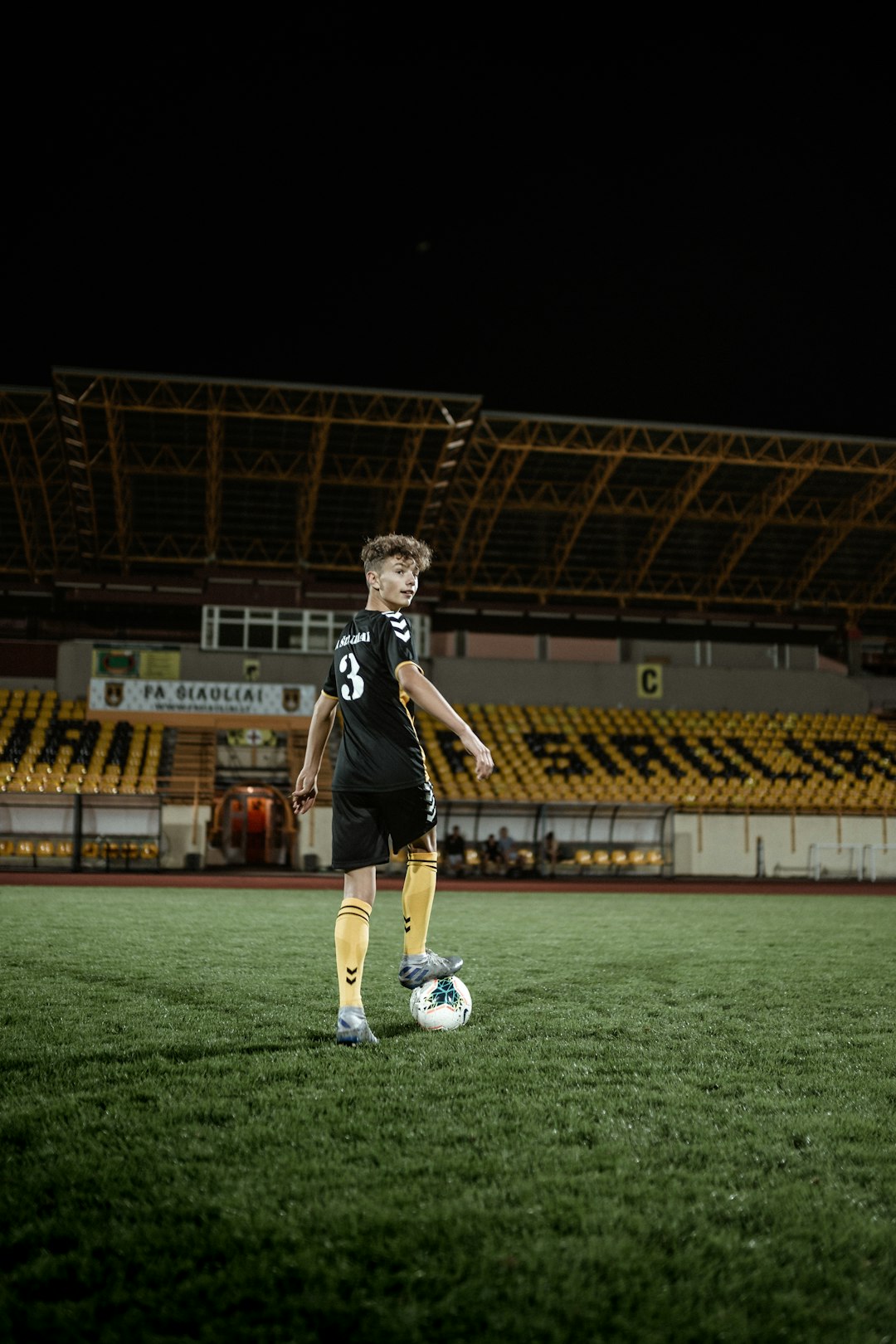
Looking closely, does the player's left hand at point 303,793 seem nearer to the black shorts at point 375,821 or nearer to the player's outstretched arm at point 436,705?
the black shorts at point 375,821

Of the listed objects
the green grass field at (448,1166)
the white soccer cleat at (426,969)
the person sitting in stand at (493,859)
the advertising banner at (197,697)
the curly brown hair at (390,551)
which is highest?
the advertising banner at (197,697)

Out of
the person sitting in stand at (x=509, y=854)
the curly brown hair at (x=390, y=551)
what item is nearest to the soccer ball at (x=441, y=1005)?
the curly brown hair at (x=390, y=551)

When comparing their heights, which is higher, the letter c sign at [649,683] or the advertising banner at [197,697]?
the letter c sign at [649,683]

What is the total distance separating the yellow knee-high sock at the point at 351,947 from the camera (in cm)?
491

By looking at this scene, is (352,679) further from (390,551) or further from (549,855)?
(549,855)

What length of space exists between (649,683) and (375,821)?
98.2ft

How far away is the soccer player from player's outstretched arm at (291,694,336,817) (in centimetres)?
22

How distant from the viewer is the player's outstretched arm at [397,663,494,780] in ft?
16.0

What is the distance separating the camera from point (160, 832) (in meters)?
24.0

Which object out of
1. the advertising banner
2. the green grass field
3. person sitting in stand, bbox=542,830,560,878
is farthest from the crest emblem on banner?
the green grass field

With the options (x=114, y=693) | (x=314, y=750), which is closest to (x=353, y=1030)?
(x=314, y=750)

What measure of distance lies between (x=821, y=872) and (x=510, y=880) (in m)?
8.32

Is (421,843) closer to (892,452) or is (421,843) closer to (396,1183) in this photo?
(396,1183)

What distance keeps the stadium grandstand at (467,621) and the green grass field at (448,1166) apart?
64.6ft
